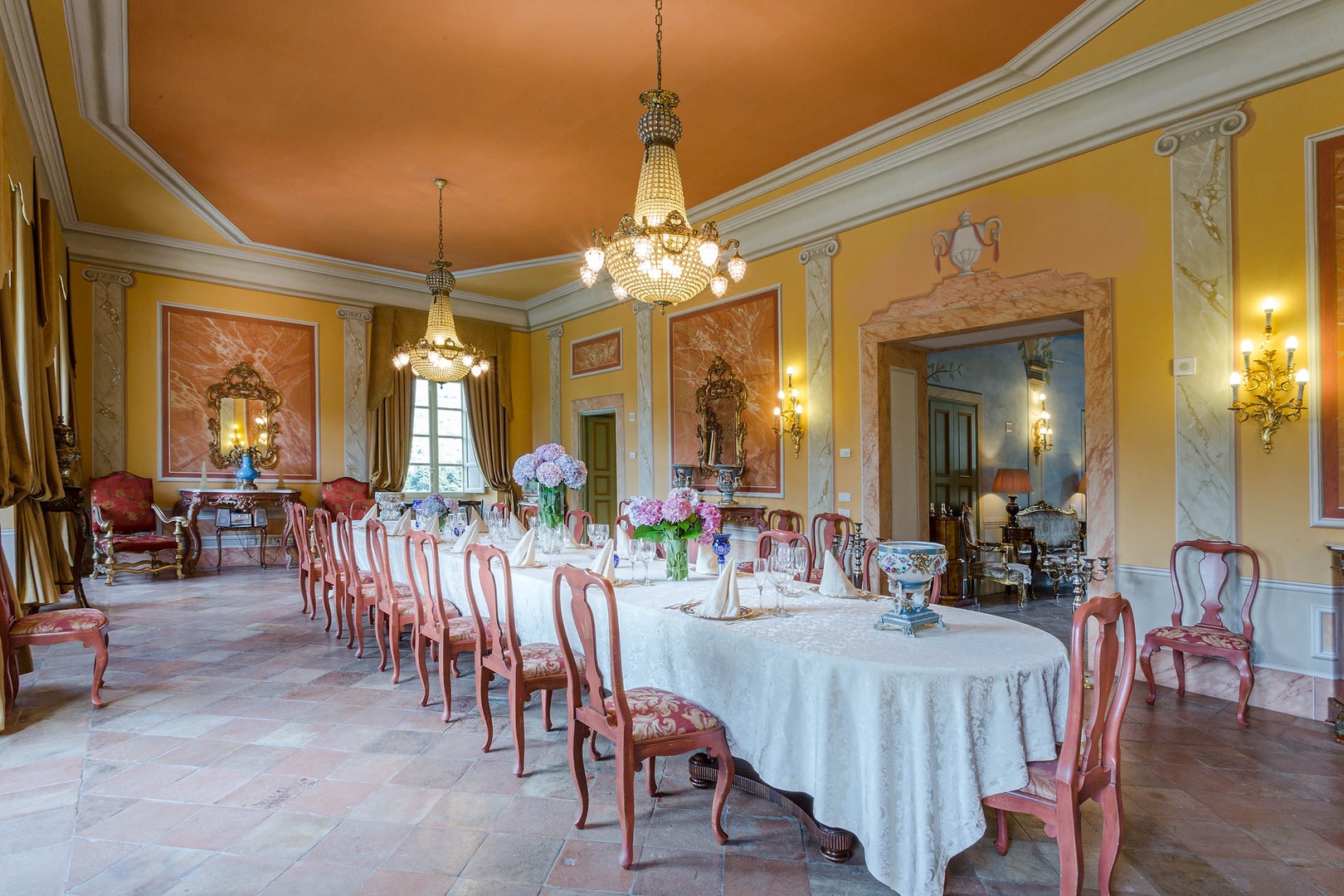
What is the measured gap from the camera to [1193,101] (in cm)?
426

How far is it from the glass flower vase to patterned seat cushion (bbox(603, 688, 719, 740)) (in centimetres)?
92

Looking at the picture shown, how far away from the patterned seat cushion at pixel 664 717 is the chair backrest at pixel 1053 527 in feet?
22.2

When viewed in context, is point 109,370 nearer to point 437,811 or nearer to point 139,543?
point 139,543

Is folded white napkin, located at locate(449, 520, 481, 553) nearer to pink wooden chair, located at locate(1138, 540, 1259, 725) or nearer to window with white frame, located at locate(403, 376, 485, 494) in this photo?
pink wooden chair, located at locate(1138, 540, 1259, 725)

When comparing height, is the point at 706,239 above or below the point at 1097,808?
above

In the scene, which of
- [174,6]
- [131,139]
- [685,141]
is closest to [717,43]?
[685,141]

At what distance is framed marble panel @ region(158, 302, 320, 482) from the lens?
8.52m

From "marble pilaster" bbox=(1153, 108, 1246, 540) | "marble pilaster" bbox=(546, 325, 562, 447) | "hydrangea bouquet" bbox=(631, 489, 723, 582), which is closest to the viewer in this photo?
"hydrangea bouquet" bbox=(631, 489, 723, 582)

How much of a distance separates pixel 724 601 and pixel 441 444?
8784 millimetres

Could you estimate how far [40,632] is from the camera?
366 centimetres

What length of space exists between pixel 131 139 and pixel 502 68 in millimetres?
3520

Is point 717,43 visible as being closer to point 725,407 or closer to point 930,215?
point 930,215

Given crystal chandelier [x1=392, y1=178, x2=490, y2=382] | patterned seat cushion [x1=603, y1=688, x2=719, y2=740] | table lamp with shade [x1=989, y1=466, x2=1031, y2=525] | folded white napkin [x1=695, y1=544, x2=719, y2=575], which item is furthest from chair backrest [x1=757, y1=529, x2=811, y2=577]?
table lamp with shade [x1=989, y1=466, x2=1031, y2=525]

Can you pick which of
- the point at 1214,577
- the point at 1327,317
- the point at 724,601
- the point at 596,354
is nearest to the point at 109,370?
the point at 596,354
